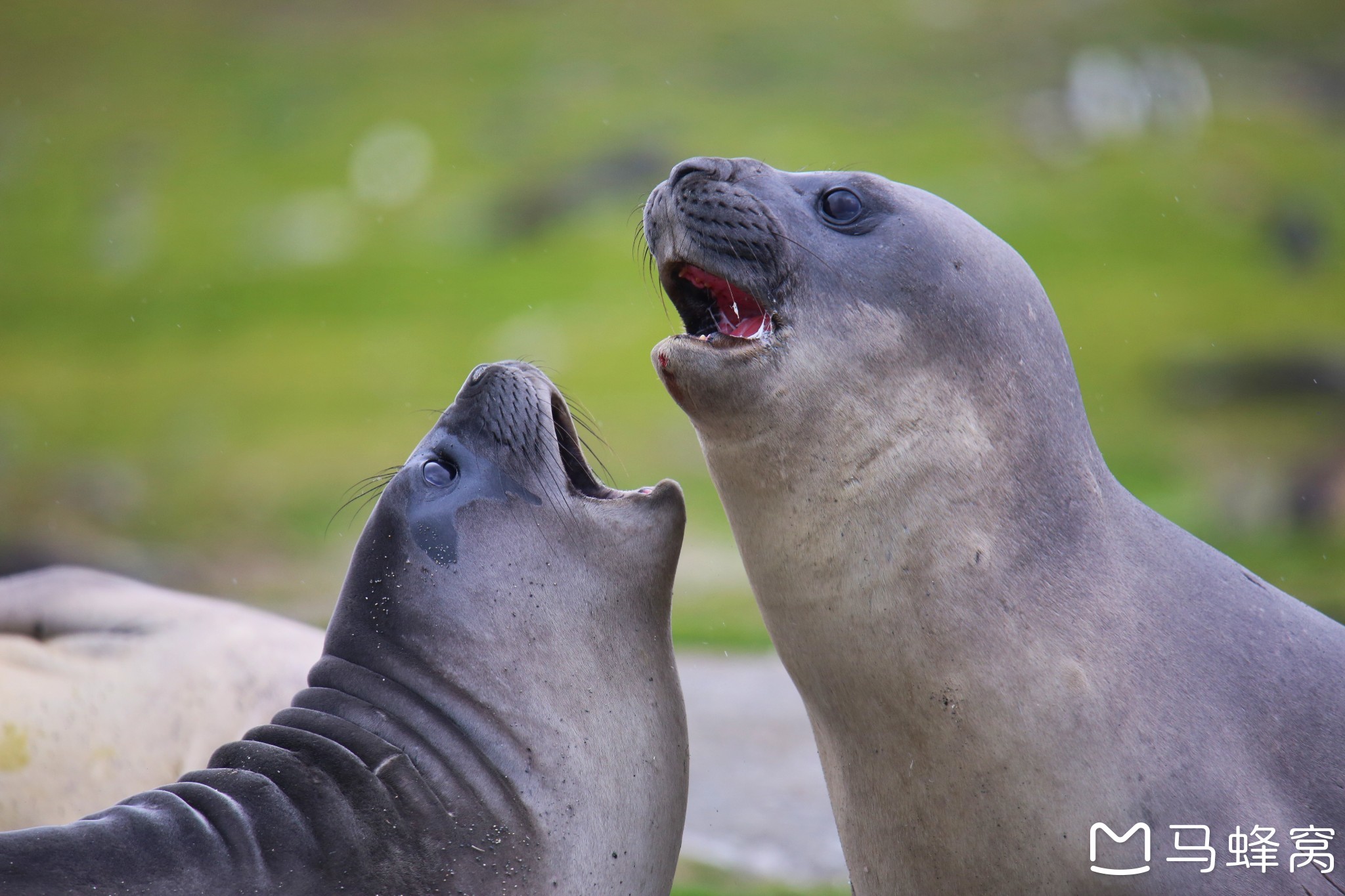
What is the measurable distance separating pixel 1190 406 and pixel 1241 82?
8.00 metres

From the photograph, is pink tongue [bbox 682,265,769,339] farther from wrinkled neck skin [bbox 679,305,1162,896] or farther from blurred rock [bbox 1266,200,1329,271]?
blurred rock [bbox 1266,200,1329,271]

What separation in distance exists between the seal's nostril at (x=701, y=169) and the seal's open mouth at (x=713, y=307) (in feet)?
0.72

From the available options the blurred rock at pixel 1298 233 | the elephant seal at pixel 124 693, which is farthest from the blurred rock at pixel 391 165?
the elephant seal at pixel 124 693

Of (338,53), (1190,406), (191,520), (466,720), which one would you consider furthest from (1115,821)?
(338,53)

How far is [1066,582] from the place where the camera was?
2.81 meters

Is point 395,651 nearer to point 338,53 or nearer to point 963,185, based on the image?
point 963,185

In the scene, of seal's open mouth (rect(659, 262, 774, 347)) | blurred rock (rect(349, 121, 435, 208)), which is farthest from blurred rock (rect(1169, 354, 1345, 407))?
seal's open mouth (rect(659, 262, 774, 347))

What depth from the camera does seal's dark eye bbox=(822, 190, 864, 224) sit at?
3127 millimetres

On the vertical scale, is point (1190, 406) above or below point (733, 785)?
above

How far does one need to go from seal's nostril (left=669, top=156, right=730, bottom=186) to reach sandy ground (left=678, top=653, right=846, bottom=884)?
7.88 feet

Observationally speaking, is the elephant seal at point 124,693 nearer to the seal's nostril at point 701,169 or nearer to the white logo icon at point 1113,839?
the seal's nostril at point 701,169

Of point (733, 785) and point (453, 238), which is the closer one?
point (733, 785)

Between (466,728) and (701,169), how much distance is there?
1434 millimetres

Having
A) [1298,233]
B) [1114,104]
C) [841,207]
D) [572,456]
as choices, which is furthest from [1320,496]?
[572,456]
